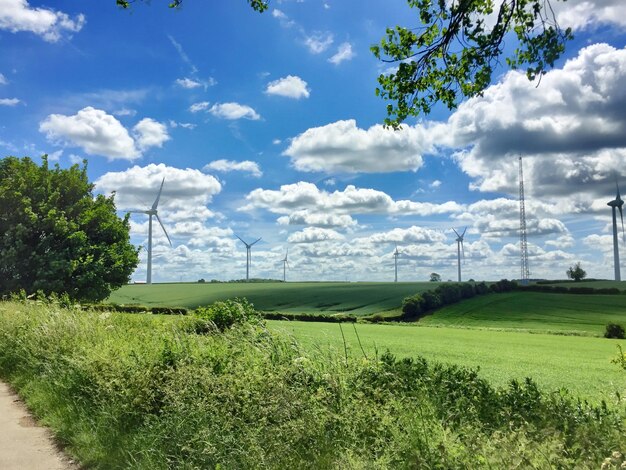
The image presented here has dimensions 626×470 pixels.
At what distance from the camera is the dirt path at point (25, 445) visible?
7.12 m

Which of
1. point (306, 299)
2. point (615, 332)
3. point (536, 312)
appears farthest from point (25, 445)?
point (306, 299)

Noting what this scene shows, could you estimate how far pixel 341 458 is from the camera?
5.07 m

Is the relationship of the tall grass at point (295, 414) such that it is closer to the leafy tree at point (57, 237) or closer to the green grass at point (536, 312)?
the leafy tree at point (57, 237)

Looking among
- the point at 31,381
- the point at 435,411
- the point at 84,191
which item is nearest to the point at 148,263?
the point at 84,191

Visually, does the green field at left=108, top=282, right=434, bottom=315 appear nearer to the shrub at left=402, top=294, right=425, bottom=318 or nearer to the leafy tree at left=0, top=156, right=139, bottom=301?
the shrub at left=402, top=294, right=425, bottom=318

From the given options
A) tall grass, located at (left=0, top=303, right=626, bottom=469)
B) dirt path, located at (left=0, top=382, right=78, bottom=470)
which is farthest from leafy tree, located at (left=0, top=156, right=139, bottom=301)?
tall grass, located at (left=0, top=303, right=626, bottom=469)

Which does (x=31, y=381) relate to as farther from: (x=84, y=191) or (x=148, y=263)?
(x=148, y=263)

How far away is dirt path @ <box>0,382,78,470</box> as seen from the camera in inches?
280

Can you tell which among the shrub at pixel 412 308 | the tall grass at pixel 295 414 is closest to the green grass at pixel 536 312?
the shrub at pixel 412 308

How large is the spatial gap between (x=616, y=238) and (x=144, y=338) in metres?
93.0

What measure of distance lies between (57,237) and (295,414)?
130 feet

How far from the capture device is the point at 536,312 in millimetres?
64125

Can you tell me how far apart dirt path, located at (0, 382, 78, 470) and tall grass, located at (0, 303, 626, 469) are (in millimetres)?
241

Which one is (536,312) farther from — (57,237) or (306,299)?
(57,237)
